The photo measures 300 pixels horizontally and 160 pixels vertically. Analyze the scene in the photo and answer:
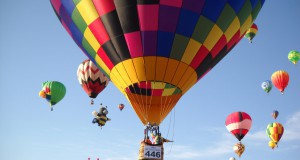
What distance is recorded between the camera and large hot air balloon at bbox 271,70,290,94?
22.6m

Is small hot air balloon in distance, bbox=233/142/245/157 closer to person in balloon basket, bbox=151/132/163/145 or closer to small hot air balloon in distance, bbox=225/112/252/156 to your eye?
small hot air balloon in distance, bbox=225/112/252/156

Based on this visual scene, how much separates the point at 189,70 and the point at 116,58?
1.98 m

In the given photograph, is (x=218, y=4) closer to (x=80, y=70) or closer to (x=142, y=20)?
A: (x=142, y=20)

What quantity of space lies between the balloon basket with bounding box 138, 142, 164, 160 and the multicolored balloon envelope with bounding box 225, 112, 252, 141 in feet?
42.4

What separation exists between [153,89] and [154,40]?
1332 millimetres

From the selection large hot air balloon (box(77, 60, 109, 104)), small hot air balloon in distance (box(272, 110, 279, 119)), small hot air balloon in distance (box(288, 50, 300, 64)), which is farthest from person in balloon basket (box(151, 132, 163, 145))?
small hot air balloon in distance (box(288, 50, 300, 64))

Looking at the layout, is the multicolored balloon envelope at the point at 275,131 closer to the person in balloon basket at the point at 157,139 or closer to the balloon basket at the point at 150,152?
the person in balloon basket at the point at 157,139

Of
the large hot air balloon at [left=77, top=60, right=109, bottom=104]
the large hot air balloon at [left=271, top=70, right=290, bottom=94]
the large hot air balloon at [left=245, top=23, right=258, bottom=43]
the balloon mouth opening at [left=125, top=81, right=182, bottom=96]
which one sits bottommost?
the balloon mouth opening at [left=125, top=81, right=182, bottom=96]

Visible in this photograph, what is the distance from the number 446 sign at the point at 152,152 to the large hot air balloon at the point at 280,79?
55.3 ft

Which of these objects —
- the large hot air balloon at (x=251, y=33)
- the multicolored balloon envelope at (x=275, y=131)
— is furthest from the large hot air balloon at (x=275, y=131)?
the large hot air balloon at (x=251, y=33)

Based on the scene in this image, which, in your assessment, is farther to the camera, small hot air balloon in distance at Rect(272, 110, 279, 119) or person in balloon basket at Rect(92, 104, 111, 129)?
small hot air balloon in distance at Rect(272, 110, 279, 119)

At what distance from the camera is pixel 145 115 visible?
31.2ft

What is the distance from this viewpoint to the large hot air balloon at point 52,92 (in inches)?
822

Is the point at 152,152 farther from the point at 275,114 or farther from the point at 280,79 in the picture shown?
the point at 275,114
